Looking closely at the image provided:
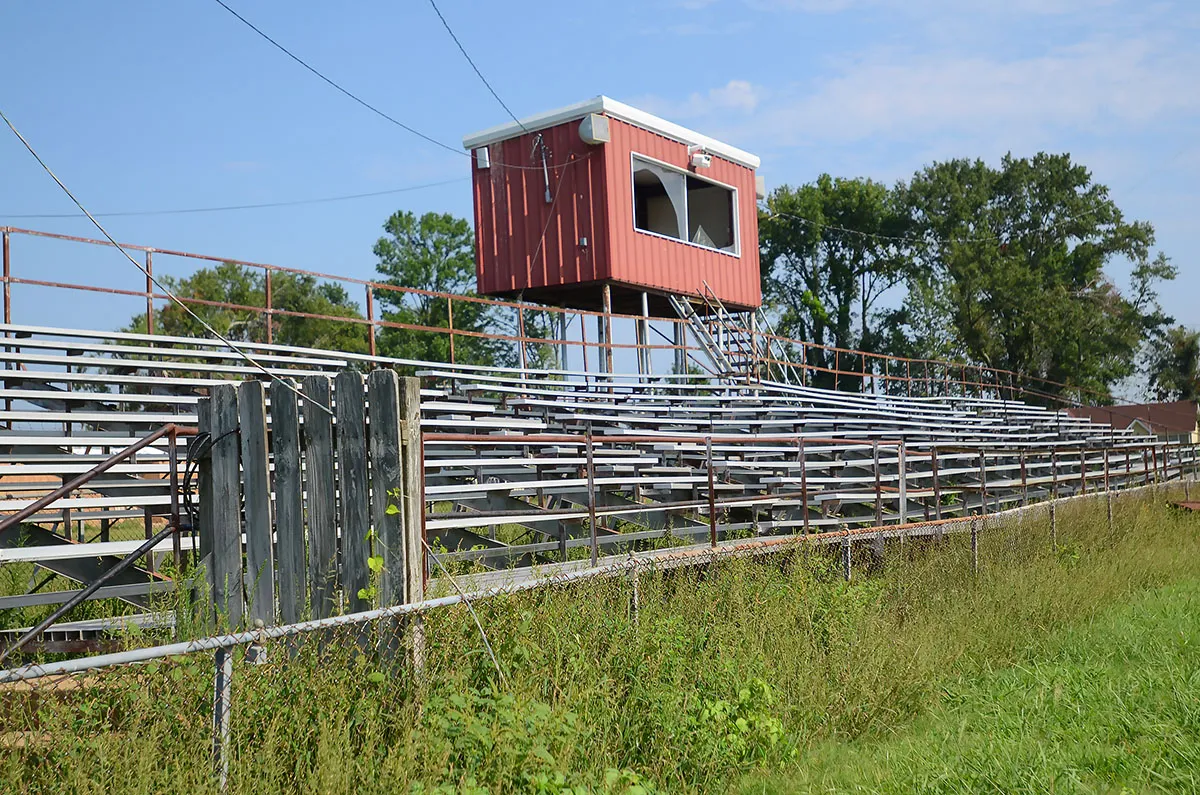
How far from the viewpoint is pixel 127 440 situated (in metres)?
10.1

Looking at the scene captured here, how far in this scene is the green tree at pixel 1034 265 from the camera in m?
52.6

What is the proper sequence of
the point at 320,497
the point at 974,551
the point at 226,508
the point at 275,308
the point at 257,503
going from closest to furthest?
the point at 320,497, the point at 257,503, the point at 226,508, the point at 974,551, the point at 275,308

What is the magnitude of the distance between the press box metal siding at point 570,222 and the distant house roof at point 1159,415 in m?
29.0

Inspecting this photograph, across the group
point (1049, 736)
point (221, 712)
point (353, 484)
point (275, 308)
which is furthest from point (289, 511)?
point (275, 308)

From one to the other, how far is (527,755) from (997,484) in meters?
13.8

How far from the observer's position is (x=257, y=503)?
18.5 feet

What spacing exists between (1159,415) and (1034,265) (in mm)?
9689

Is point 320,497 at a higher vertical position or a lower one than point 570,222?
lower

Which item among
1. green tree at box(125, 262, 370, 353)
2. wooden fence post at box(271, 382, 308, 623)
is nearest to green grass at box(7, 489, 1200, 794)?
wooden fence post at box(271, 382, 308, 623)

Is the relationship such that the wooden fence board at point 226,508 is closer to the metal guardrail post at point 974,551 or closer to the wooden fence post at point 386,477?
the wooden fence post at point 386,477

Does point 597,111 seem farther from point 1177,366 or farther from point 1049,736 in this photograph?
point 1177,366

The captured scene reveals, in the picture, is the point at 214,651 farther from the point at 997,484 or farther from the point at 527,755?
the point at 997,484

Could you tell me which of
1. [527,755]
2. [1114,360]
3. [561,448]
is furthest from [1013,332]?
[527,755]

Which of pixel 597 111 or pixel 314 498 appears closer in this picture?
pixel 314 498
